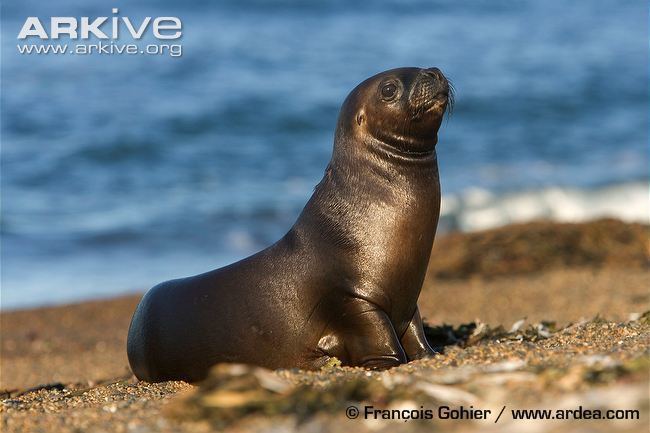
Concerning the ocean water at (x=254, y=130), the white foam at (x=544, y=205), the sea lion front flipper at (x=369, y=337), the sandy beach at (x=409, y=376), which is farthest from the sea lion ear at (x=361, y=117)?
the white foam at (x=544, y=205)

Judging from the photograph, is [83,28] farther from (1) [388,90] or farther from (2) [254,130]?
(1) [388,90]

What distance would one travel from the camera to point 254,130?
21281 millimetres

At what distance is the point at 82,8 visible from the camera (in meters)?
30.1

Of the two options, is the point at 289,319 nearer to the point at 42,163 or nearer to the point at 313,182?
the point at 313,182

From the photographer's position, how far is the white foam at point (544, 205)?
1602cm

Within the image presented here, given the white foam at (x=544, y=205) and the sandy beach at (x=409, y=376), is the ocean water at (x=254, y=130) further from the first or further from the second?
the sandy beach at (x=409, y=376)

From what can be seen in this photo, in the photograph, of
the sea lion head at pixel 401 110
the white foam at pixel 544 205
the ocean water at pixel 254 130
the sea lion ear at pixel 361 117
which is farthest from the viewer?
the white foam at pixel 544 205

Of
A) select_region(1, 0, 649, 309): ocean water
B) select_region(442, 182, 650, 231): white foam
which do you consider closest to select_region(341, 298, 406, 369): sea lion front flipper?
select_region(1, 0, 649, 309): ocean water

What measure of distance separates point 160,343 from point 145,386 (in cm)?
33

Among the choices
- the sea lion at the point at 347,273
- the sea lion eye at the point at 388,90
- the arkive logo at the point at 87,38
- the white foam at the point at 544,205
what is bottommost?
the white foam at the point at 544,205

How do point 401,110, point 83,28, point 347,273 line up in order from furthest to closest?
1. point 83,28
2. point 401,110
3. point 347,273

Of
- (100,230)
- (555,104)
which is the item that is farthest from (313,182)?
(555,104)

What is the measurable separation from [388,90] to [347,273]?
111 centimetres

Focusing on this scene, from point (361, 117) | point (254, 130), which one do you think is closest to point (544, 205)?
point (254, 130)
